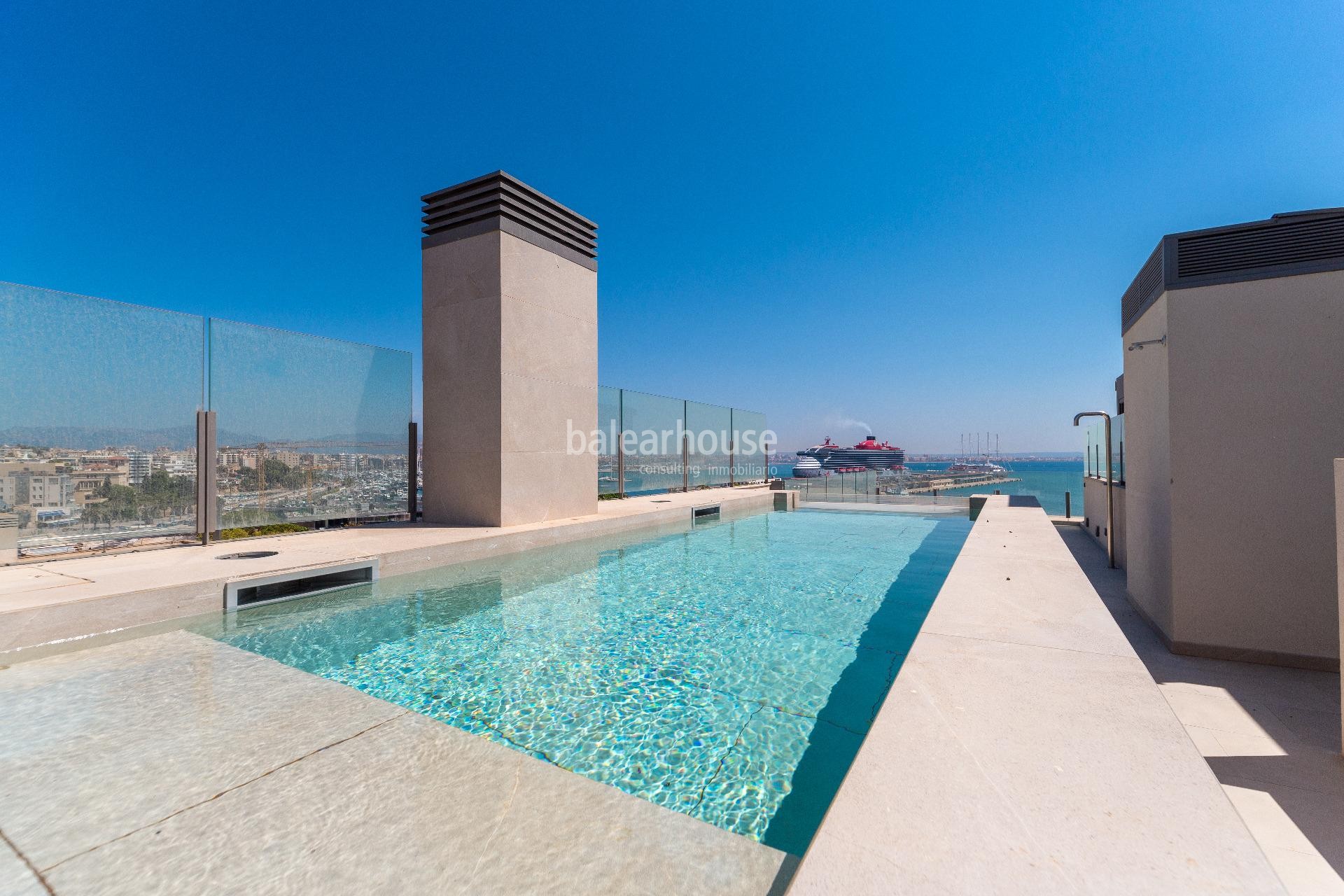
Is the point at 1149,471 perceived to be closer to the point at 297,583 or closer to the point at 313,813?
the point at 313,813

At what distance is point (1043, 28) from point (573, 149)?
826 centimetres

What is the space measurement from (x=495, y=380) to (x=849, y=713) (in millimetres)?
6088

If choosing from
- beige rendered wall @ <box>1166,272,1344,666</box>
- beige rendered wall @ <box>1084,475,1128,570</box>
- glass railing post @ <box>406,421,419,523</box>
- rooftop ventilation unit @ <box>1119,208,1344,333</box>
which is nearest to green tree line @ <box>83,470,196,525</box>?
glass railing post @ <box>406,421,419,523</box>

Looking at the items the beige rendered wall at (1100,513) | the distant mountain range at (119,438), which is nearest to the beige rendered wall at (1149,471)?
the beige rendered wall at (1100,513)

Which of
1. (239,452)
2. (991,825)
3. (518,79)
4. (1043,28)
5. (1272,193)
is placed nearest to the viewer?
(991,825)

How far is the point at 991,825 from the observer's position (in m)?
1.20

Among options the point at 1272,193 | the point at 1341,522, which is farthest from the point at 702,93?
the point at 1341,522

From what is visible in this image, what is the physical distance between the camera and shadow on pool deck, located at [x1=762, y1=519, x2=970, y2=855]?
5.99ft

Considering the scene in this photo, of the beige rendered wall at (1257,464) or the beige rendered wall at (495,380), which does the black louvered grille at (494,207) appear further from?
the beige rendered wall at (1257,464)

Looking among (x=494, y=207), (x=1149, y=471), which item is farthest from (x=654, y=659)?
(x=494, y=207)

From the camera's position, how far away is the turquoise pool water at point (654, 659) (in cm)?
215

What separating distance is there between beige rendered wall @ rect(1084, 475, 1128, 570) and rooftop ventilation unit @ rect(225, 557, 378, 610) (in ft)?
26.3

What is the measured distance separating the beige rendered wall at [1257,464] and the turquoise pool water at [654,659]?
1.97 meters

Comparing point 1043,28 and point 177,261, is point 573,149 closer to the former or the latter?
point 1043,28
